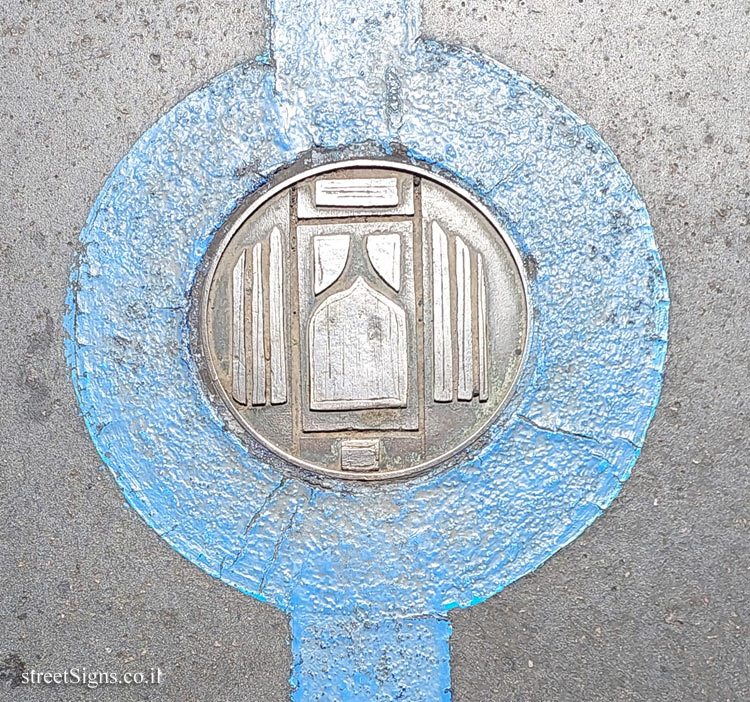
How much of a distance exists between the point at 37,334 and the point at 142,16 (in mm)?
1145

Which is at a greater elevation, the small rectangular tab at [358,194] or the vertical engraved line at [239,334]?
the small rectangular tab at [358,194]

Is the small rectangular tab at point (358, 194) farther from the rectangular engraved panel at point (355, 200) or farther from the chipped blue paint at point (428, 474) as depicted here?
the chipped blue paint at point (428, 474)

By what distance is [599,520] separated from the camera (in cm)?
291

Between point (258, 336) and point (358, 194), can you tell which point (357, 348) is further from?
point (358, 194)

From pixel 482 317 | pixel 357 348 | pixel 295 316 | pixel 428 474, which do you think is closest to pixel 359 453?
pixel 428 474

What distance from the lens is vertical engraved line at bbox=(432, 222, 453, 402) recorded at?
2.88 metres

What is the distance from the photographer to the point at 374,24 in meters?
2.92

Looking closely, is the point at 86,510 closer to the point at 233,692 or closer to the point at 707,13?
the point at 233,692

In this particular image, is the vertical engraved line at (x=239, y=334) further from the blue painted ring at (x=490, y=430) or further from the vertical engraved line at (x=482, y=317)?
the vertical engraved line at (x=482, y=317)

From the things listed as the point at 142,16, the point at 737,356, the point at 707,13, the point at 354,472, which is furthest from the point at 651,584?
the point at 142,16

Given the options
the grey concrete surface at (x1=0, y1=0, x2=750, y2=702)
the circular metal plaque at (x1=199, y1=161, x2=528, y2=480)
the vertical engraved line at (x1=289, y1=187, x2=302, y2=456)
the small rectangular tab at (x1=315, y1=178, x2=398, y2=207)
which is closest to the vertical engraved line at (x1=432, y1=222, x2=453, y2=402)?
the circular metal plaque at (x1=199, y1=161, x2=528, y2=480)

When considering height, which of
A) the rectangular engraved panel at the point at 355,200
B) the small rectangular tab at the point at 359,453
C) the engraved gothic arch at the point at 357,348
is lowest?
the small rectangular tab at the point at 359,453

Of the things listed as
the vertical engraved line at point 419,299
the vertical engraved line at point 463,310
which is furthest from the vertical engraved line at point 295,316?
the vertical engraved line at point 463,310

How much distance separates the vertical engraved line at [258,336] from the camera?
2.89 meters
